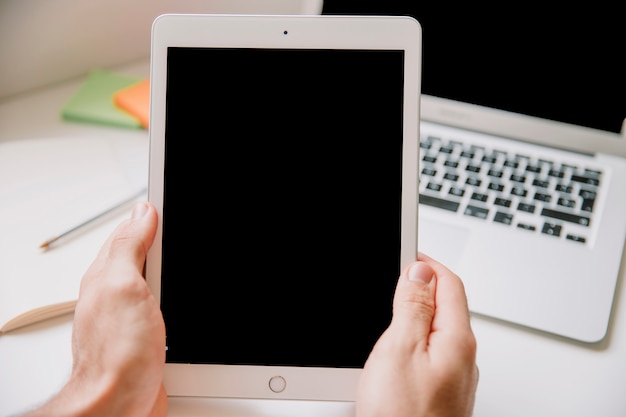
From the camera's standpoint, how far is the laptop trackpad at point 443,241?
0.71 metres

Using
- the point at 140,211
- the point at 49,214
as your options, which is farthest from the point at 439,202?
the point at 49,214

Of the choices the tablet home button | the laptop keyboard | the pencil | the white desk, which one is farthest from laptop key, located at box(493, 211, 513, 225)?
the pencil

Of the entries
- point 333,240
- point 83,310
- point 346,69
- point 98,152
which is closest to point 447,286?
point 333,240

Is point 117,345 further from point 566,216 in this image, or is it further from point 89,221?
point 566,216

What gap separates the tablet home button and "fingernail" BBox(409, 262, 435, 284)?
0.16m

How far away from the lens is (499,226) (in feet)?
2.41

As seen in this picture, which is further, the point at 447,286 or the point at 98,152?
the point at 98,152

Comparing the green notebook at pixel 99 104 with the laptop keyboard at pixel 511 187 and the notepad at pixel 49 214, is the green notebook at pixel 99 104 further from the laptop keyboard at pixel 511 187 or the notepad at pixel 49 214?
the laptop keyboard at pixel 511 187

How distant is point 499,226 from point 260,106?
1.10ft

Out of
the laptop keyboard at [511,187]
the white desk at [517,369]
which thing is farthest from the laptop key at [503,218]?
the white desk at [517,369]

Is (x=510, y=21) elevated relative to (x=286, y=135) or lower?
elevated

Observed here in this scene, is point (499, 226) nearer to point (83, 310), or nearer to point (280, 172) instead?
point (280, 172)

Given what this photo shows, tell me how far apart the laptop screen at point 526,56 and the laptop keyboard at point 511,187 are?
7cm

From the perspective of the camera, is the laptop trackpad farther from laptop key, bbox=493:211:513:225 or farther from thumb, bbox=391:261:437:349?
thumb, bbox=391:261:437:349
